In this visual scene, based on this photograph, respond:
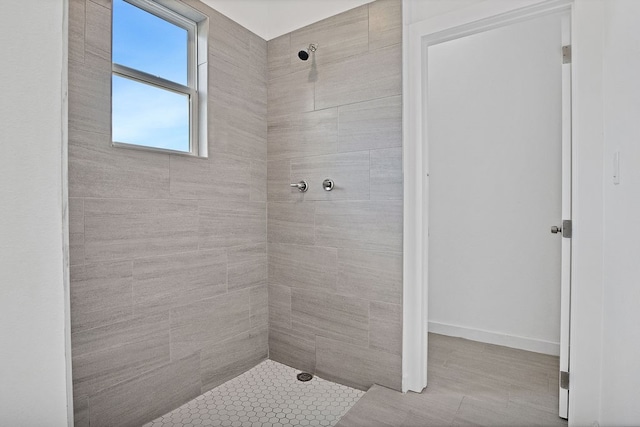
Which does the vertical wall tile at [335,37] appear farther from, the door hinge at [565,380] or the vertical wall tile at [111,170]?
the door hinge at [565,380]

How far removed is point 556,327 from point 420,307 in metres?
1.31

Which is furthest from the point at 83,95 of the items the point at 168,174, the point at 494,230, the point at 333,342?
the point at 494,230

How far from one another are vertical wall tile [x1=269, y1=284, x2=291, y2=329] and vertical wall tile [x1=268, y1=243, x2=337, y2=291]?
0.17 feet

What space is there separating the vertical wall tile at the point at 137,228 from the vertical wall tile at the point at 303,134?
0.78m

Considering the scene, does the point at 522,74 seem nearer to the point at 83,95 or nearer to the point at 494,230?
the point at 494,230

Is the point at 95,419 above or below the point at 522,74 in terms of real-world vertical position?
below

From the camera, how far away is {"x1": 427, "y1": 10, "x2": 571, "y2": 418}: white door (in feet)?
8.71

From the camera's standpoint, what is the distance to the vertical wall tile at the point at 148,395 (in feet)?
5.56

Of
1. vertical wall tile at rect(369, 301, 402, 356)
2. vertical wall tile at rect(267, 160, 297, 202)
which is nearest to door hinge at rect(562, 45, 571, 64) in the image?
vertical wall tile at rect(369, 301, 402, 356)

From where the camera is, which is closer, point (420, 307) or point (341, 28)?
point (420, 307)

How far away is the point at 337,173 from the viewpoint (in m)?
2.29

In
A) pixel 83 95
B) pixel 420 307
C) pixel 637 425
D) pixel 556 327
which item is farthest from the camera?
pixel 556 327

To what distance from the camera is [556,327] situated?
2.62 metres

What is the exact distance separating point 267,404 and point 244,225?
1114 millimetres
